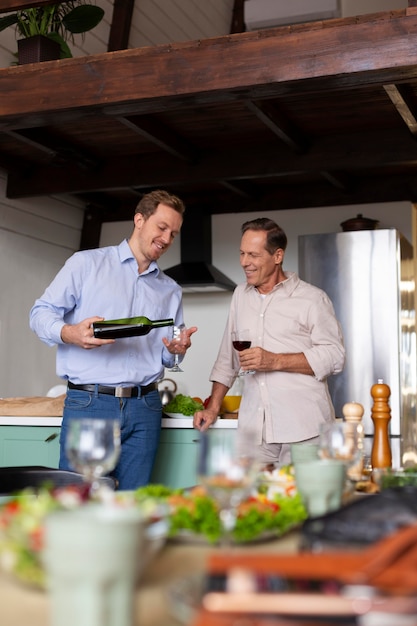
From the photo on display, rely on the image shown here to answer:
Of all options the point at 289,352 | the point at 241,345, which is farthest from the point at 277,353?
the point at 241,345

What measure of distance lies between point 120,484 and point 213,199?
3885 millimetres

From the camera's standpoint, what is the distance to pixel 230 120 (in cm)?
497

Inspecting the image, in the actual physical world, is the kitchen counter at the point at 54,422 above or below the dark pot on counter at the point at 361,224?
below

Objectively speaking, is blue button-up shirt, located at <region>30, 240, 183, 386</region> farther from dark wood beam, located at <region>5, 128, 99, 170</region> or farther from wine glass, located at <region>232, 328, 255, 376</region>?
dark wood beam, located at <region>5, 128, 99, 170</region>

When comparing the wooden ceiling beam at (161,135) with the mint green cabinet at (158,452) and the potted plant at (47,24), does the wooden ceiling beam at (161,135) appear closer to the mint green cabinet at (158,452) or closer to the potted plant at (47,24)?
the potted plant at (47,24)

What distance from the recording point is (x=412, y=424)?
587 centimetres

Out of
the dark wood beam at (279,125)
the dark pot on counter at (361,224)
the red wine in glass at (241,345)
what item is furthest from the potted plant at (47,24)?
the dark pot on counter at (361,224)

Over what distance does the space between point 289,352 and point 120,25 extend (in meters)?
4.05

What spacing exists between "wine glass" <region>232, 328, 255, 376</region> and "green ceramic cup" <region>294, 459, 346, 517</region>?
1.57 meters

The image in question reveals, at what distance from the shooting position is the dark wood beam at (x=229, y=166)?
5.08 metres

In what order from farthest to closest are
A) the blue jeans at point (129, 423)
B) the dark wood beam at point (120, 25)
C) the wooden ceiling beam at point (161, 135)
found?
the dark wood beam at point (120, 25), the wooden ceiling beam at point (161, 135), the blue jeans at point (129, 423)

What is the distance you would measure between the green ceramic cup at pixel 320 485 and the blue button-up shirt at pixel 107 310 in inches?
69.9

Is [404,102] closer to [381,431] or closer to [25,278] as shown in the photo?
[381,431]

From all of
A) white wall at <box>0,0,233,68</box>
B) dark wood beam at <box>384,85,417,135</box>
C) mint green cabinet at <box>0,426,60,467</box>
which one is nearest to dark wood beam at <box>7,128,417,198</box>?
dark wood beam at <box>384,85,417,135</box>
